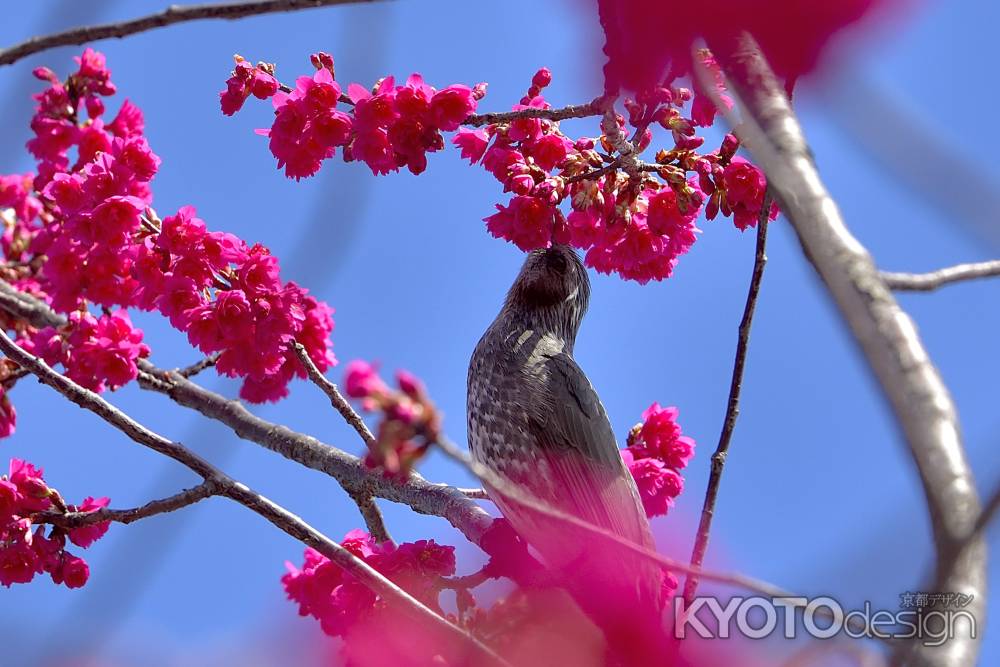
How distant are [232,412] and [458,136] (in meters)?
1.28

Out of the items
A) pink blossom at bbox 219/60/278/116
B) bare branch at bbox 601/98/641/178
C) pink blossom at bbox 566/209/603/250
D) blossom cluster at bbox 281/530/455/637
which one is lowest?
blossom cluster at bbox 281/530/455/637

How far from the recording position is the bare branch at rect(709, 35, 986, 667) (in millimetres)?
1119

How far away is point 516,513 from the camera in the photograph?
8.82ft

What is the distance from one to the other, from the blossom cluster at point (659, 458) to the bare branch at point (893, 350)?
182cm

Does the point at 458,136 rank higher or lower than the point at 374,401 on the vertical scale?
higher

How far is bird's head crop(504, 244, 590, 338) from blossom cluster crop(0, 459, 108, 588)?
1614 mm

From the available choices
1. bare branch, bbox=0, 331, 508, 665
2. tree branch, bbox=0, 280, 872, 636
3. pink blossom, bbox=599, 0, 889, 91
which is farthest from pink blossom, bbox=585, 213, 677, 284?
bare branch, bbox=0, 331, 508, 665

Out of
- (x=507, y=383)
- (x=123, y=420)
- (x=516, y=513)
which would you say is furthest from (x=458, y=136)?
(x=123, y=420)

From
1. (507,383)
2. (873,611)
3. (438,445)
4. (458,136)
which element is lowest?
(873,611)

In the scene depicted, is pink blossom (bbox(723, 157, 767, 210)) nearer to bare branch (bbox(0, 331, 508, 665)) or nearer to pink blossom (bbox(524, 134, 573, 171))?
pink blossom (bbox(524, 134, 573, 171))

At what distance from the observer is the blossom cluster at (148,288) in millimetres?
2762

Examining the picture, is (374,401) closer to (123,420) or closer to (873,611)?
(873,611)

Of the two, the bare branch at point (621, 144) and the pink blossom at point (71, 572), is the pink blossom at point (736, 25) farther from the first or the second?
the pink blossom at point (71, 572)

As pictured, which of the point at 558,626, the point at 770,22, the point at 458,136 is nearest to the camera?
the point at 770,22
